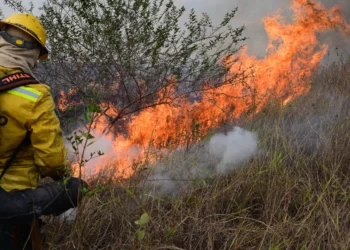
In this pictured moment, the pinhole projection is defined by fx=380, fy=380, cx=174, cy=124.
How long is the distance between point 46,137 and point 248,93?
12.6 feet

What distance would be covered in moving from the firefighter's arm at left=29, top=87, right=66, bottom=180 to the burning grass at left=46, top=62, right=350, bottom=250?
0.35m

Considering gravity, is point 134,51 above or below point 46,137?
above

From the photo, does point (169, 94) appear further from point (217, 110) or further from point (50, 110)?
point (50, 110)

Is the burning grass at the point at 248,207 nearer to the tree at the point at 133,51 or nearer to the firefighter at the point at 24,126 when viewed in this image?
the firefighter at the point at 24,126

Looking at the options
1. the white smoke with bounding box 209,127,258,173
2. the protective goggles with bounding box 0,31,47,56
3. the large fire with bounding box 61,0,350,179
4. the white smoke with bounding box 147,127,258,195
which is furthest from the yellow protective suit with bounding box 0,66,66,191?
the white smoke with bounding box 209,127,258,173

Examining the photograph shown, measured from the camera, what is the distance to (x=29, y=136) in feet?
7.04

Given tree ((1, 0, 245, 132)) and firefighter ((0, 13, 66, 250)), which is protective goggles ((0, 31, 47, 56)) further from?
tree ((1, 0, 245, 132))

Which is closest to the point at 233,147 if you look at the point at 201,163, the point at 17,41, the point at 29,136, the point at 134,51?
the point at 201,163

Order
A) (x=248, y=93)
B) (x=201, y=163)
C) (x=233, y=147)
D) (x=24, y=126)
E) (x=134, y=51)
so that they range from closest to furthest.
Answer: (x=24, y=126) → (x=201, y=163) → (x=233, y=147) → (x=134, y=51) → (x=248, y=93)

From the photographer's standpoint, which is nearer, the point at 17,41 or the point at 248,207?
the point at 17,41

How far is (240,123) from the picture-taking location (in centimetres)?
454

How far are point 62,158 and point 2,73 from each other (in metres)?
0.58

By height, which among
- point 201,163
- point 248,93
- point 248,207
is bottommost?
point 248,207

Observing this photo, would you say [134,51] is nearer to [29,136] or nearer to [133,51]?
[133,51]
